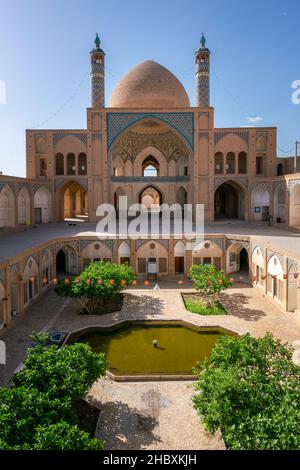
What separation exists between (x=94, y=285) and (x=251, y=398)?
643cm

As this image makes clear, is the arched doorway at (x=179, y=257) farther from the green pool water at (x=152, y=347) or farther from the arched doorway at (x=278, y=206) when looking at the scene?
the arched doorway at (x=278, y=206)

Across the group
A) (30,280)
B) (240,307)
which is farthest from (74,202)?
(240,307)

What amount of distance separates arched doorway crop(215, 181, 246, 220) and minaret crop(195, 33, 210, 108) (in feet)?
16.5

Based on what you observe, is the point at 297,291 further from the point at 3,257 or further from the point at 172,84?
the point at 172,84

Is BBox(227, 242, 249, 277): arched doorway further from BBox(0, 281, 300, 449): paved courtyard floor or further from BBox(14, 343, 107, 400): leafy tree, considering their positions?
BBox(14, 343, 107, 400): leafy tree

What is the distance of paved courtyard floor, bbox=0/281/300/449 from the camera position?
5285mm

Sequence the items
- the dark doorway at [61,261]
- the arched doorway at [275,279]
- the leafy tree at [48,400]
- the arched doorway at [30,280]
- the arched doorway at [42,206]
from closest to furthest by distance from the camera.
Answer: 1. the leafy tree at [48,400]
2. the arched doorway at [275,279]
3. the arched doorway at [30,280]
4. the dark doorway at [61,261]
5. the arched doorway at [42,206]

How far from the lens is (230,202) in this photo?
78.1ft

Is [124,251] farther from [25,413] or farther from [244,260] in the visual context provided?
[25,413]

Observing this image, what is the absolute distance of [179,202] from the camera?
904 inches

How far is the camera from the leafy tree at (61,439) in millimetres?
Result: 3863

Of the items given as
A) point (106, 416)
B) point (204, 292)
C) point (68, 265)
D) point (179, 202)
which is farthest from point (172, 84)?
point (106, 416)

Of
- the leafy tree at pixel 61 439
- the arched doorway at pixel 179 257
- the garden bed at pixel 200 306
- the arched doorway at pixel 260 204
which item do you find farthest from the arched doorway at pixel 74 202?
the leafy tree at pixel 61 439

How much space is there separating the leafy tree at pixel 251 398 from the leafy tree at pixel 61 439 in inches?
62.4
